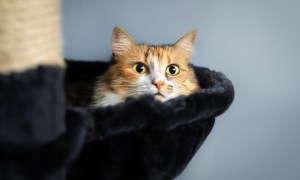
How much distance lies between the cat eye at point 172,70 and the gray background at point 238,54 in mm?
283

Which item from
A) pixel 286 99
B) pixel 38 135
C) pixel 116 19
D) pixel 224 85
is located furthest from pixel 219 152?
pixel 38 135

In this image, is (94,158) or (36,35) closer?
(36,35)

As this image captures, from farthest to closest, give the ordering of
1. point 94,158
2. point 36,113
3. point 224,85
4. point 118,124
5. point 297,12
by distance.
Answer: point 297,12 < point 224,85 < point 94,158 < point 118,124 < point 36,113

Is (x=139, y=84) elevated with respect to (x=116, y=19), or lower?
lower

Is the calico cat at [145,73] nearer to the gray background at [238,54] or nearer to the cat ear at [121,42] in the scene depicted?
the cat ear at [121,42]

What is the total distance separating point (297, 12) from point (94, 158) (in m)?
1.07

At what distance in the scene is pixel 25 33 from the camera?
63 cm

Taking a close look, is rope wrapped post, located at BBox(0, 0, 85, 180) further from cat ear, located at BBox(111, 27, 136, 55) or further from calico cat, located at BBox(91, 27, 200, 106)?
cat ear, located at BBox(111, 27, 136, 55)

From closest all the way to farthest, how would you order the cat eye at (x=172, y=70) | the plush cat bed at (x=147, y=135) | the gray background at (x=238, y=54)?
the plush cat bed at (x=147, y=135) < the cat eye at (x=172, y=70) < the gray background at (x=238, y=54)

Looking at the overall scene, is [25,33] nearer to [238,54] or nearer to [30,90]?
[30,90]

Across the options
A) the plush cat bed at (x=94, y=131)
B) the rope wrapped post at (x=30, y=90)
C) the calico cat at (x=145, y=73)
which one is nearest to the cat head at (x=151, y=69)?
the calico cat at (x=145, y=73)

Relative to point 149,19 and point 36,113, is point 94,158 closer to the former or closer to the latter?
point 36,113

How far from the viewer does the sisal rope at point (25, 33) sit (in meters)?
0.62

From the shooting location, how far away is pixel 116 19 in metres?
1.70
